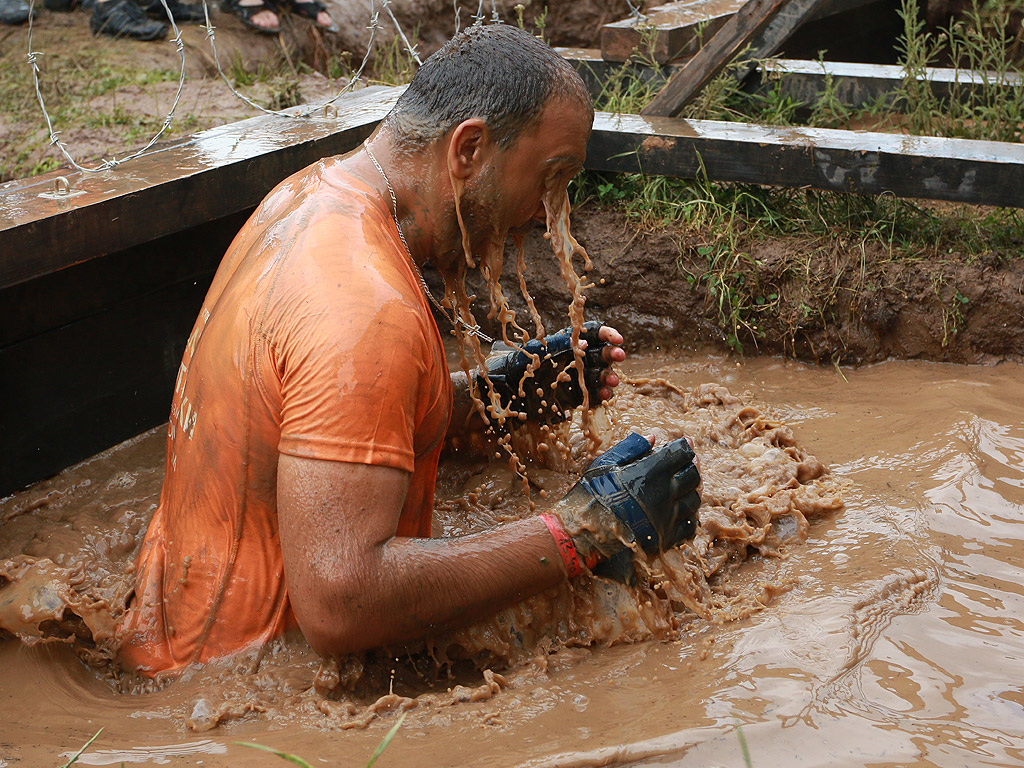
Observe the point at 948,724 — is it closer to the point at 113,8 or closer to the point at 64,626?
the point at 64,626

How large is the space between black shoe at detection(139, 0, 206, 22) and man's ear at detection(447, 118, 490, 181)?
604 cm

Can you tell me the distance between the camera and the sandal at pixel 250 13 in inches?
306

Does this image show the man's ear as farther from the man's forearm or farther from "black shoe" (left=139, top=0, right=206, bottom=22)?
"black shoe" (left=139, top=0, right=206, bottom=22)

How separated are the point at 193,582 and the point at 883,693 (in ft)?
5.11

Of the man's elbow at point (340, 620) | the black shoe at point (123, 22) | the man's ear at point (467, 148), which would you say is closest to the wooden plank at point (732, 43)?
the man's ear at point (467, 148)

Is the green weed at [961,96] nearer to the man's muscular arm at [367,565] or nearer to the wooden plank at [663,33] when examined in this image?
the wooden plank at [663,33]

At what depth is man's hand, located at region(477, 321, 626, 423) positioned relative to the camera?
303cm

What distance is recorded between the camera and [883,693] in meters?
2.05

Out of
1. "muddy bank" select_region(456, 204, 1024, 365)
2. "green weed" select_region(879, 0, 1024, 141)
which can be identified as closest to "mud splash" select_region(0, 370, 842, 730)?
"muddy bank" select_region(456, 204, 1024, 365)

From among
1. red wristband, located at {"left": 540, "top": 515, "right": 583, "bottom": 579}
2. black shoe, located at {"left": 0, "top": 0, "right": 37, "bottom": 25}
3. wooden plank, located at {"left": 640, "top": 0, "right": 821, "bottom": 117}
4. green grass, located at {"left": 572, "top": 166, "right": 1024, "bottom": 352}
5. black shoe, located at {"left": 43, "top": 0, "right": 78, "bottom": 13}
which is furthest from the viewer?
black shoe, located at {"left": 43, "top": 0, "right": 78, "bottom": 13}

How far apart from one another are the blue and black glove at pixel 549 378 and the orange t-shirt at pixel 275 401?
772 millimetres

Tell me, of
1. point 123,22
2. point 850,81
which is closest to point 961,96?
point 850,81

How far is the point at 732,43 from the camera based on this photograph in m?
4.53

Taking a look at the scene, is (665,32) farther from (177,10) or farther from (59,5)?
(59,5)
